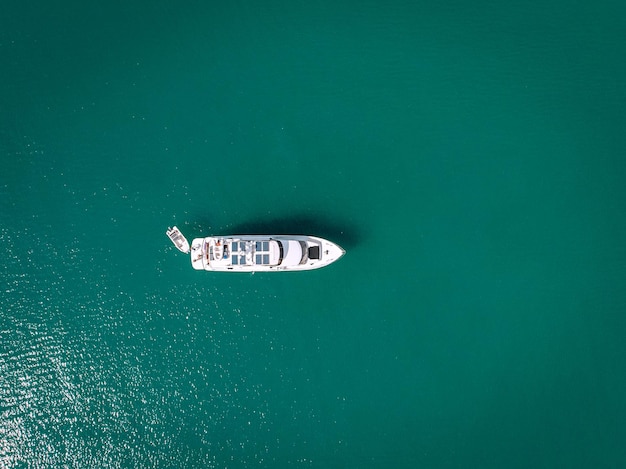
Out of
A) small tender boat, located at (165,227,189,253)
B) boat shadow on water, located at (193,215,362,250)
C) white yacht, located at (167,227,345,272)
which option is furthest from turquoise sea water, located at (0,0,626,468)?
white yacht, located at (167,227,345,272)

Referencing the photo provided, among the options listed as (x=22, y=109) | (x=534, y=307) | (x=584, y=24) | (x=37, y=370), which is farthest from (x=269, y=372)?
(x=584, y=24)

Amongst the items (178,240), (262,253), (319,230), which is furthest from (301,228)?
(178,240)

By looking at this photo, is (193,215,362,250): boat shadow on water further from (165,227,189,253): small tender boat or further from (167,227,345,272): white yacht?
(165,227,189,253): small tender boat

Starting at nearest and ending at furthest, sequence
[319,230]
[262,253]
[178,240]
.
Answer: [262,253]
[178,240]
[319,230]

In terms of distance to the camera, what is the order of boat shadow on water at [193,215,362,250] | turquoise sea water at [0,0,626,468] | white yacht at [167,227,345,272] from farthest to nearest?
boat shadow on water at [193,215,362,250], turquoise sea water at [0,0,626,468], white yacht at [167,227,345,272]

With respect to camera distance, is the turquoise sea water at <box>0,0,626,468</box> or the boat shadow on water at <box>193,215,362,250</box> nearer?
the turquoise sea water at <box>0,0,626,468</box>

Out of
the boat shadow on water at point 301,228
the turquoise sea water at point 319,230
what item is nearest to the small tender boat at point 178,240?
the turquoise sea water at point 319,230

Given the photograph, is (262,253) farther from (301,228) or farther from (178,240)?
(178,240)
